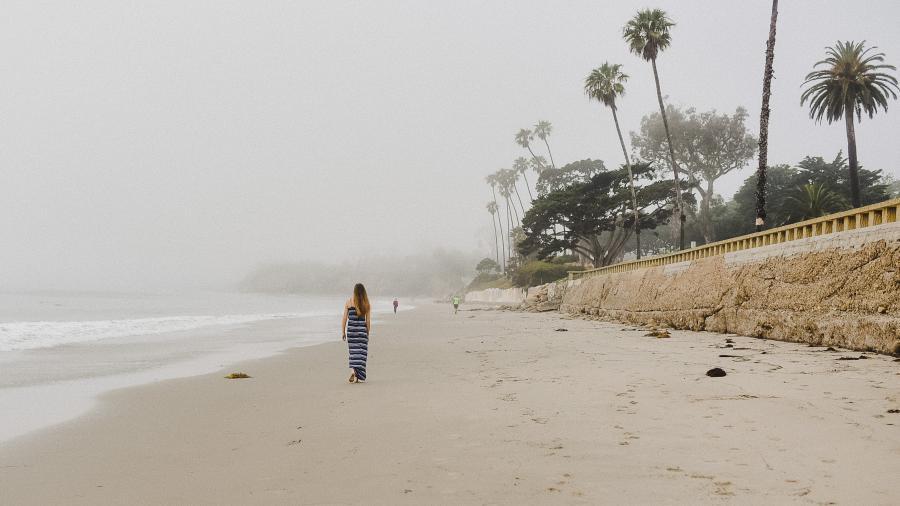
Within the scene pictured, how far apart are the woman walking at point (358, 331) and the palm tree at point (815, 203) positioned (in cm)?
3668

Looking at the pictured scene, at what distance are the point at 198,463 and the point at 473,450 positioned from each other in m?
2.33

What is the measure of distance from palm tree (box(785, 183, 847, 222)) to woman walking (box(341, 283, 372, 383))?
36684mm

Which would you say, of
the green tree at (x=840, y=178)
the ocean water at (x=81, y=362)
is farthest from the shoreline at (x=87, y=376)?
the green tree at (x=840, y=178)

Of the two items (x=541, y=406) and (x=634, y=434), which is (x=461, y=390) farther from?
(x=634, y=434)

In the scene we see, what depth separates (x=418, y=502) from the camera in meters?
3.34

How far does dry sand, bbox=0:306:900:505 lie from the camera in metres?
3.49

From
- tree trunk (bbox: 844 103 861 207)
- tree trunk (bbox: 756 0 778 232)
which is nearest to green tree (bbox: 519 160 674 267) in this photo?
tree trunk (bbox: 844 103 861 207)

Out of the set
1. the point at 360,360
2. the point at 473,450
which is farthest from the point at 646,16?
the point at 473,450

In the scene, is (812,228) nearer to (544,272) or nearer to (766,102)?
(766,102)

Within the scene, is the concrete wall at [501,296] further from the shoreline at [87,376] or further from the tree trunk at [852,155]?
the shoreline at [87,376]

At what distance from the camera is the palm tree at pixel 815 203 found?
116 feet

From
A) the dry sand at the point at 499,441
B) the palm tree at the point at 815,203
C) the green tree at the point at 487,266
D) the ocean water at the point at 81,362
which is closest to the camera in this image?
the dry sand at the point at 499,441

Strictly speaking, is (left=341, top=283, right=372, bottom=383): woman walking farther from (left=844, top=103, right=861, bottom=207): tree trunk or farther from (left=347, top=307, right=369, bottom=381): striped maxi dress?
(left=844, top=103, right=861, bottom=207): tree trunk

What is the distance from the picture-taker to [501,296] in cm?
7350
